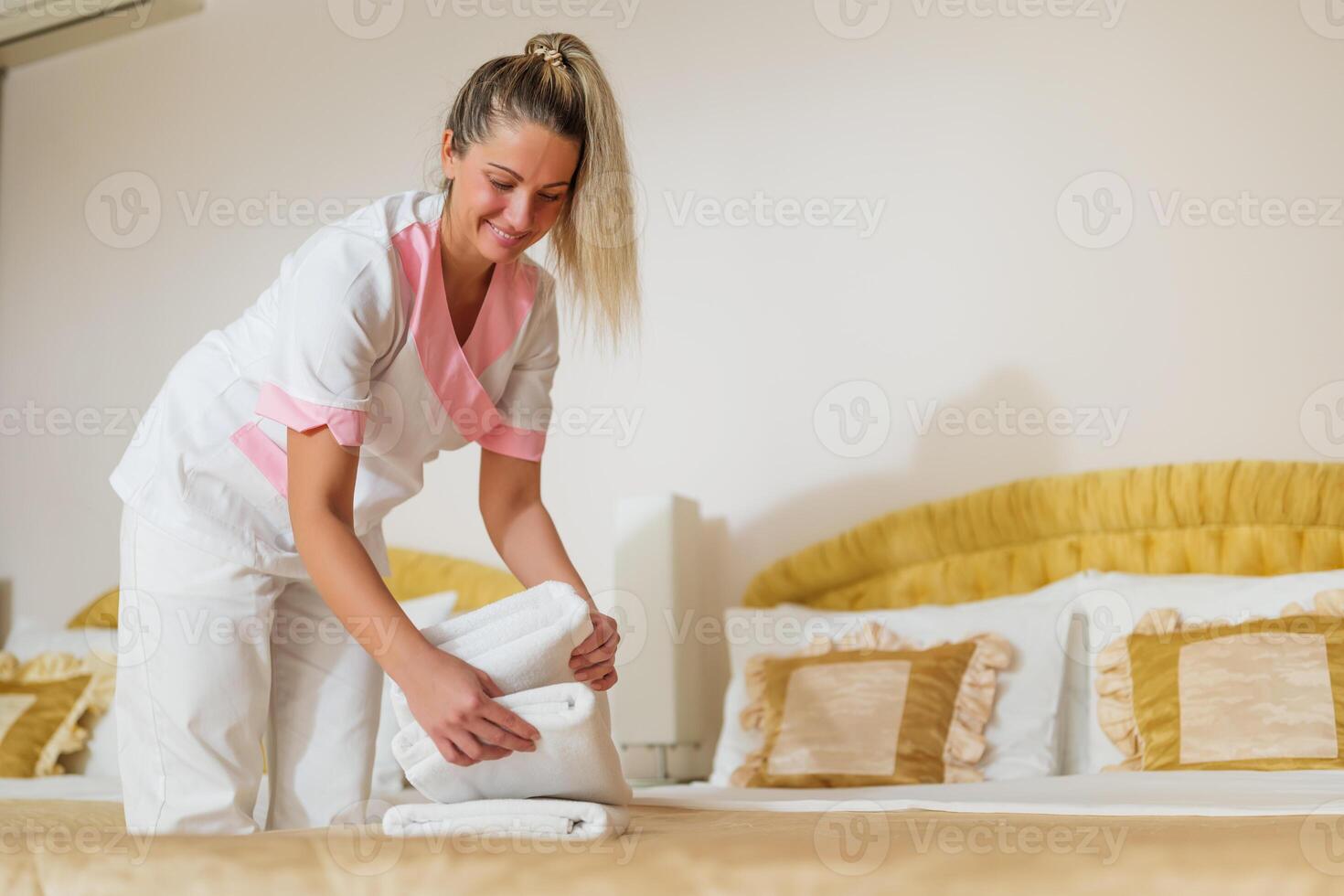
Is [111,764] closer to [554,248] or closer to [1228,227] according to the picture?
[554,248]

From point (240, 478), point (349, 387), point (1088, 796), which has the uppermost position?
point (349, 387)

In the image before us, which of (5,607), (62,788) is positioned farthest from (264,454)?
(5,607)

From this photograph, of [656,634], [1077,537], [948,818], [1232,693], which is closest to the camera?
[948,818]

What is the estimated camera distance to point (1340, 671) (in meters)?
1.99

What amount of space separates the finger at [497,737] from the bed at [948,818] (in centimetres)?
13

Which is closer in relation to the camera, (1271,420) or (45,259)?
(1271,420)

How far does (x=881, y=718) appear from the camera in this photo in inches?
90.7

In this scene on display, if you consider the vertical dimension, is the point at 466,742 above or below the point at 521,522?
below

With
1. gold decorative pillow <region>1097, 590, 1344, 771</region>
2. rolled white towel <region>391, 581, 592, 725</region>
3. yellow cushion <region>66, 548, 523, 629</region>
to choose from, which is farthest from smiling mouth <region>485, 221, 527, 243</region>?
yellow cushion <region>66, 548, 523, 629</region>

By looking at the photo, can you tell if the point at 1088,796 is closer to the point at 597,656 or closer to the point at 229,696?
the point at 597,656

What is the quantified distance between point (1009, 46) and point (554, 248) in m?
1.59

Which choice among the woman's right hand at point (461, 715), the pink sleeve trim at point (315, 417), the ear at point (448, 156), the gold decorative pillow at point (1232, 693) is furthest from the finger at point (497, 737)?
the gold decorative pillow at point (1232, 693)

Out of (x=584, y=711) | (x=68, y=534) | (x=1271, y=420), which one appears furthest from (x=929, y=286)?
(x=68, y=534)

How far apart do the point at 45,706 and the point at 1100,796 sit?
7.86ft
